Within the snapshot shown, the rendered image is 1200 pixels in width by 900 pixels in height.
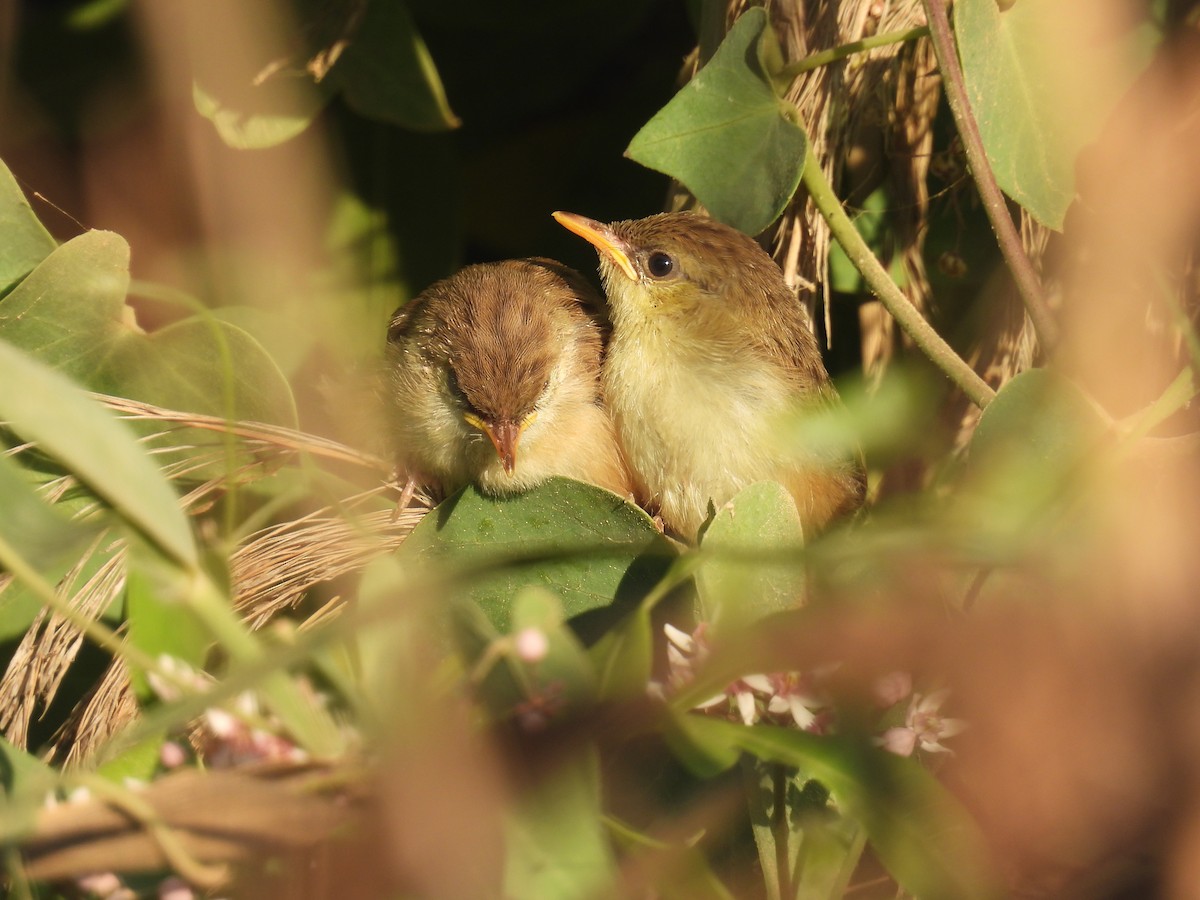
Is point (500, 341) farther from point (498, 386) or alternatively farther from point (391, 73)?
point (391, 73)

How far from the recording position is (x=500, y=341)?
2162mm

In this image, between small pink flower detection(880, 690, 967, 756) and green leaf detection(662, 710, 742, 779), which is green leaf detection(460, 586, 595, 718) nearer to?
green leaf detection(662, 710, 742, 779)

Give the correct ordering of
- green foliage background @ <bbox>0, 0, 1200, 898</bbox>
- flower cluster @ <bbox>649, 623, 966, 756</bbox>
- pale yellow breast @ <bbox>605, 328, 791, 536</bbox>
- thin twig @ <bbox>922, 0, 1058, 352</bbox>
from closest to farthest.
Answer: green foliage background @ <bbox>0, 0, 1200, 898</bbox> < flower cluster @ <bbox>649, 623, 966, 756</bbox> < thin twig @ <bbox>922, 0, 1058, 352</bbox> < pale yellow breast @ <bbox>605, 328, 791, 536</bbox>

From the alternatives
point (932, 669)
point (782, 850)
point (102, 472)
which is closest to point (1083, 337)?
point (782, 850)

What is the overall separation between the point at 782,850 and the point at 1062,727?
0.58 meters

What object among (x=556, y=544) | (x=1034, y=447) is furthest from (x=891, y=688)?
(x=556, y=544)

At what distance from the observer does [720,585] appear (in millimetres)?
1265

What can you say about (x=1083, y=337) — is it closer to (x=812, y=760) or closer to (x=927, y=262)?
(x=927, y=262)

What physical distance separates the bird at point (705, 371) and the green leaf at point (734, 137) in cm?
31

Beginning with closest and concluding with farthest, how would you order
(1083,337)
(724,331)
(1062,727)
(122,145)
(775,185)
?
(1062,727) → (1083,337) → (775,185) → (724,331) → (122,145)

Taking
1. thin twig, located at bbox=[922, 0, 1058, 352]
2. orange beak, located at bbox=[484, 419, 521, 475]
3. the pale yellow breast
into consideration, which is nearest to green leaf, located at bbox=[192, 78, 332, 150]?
orange beak, located at bbox=[484, 419, 521, 475]

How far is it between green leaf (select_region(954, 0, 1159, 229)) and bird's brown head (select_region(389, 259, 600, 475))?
89 cm


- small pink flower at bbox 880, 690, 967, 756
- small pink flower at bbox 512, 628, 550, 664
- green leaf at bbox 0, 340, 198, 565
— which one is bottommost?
small pink flower at bbox 880, 690, 967, 756

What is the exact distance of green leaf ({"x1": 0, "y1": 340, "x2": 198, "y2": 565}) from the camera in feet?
2.97
